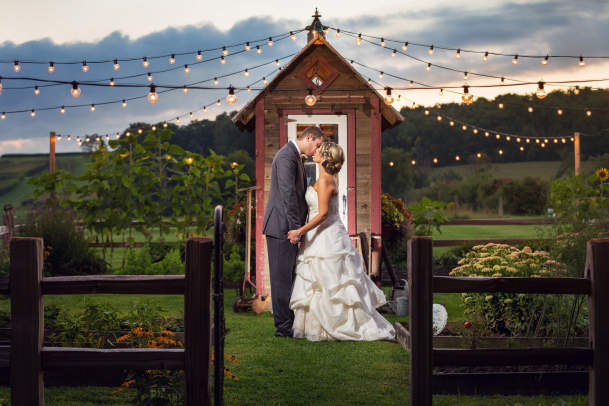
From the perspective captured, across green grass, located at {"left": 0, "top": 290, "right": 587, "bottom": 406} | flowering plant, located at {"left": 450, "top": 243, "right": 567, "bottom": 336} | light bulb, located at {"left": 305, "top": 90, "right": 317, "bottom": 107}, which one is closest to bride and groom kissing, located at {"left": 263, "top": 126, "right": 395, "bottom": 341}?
green grass, located at {"left": 0, "top": 290, "right": 587, "bottom": 406}

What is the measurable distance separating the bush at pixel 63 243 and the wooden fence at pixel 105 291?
7.85 metres

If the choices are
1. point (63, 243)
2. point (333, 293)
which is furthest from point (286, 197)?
point (63, 243)

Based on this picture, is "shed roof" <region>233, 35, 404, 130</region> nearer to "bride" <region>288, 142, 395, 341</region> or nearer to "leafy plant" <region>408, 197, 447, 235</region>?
"bride" <region>288, 142, 395, 341</region>

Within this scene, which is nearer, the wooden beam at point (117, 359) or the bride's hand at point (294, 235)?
the wooden beam at point (117, 359)

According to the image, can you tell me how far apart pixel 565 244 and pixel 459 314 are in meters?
2.35

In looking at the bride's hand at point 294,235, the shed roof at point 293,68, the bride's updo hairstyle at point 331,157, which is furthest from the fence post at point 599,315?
the shed roof at point 293,68

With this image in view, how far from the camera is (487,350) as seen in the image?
283cm

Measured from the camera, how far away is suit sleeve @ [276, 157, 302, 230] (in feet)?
20.3

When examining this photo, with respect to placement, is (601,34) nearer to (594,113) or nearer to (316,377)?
(594,113)

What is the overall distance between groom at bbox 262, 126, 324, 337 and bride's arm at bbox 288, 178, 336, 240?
4.0 inches

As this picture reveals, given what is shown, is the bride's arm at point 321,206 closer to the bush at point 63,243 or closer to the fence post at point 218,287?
the fence post at point 218,287

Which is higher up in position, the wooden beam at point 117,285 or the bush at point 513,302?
the wooden beam at point 117,285

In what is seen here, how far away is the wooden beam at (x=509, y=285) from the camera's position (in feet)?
9.27

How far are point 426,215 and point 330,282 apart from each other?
280 inches
